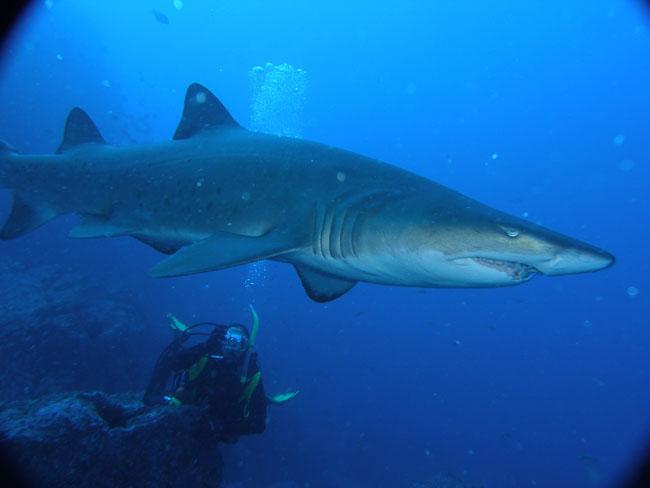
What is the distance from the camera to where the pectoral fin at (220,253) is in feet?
8.32

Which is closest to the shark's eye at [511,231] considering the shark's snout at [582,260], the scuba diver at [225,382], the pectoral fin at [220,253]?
the shark's snout at [582,260]

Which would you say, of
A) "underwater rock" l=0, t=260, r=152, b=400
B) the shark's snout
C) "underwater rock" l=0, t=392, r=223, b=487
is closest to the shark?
the shark's snout

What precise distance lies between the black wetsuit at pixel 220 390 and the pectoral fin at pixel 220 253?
3.16 m

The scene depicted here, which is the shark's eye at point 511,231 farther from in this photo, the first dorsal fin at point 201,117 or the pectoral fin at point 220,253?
the first dorsal fin at point 201,117

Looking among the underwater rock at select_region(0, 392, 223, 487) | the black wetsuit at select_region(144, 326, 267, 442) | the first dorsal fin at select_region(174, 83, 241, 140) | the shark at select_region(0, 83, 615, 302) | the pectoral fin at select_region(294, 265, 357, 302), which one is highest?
the first dorsal fin at select_region(174, 83, 241, 140)

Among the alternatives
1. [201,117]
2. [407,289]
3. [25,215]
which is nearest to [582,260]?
[201,117]

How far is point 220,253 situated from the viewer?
2719 millimetres

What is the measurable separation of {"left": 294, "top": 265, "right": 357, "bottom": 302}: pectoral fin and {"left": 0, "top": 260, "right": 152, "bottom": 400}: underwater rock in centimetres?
1012

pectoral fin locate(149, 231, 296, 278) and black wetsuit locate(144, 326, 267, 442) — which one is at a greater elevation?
pectoral fin locate(149, 231, 296, 278)

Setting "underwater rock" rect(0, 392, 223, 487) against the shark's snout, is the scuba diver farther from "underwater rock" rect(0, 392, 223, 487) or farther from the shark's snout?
the shark's snout

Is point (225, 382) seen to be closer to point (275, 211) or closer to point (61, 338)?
point (275, 211)

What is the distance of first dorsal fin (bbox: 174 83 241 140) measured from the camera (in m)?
4.34

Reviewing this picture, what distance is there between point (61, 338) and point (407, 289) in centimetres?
5082

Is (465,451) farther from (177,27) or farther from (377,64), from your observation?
(177,27)
